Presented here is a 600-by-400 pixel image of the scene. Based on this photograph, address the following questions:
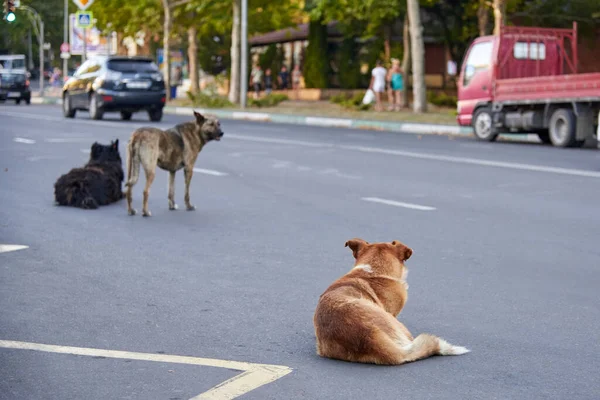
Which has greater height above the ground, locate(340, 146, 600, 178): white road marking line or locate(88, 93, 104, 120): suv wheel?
locate(88, 93, 104, 120): suv wheel

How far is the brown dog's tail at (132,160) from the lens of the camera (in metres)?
11.4

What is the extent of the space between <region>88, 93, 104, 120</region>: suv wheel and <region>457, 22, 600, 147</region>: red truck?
421 inches

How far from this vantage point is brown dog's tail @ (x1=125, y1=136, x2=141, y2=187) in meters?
11.4

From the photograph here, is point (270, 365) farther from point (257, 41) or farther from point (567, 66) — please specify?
point (257, 41)

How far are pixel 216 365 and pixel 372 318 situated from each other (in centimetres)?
82

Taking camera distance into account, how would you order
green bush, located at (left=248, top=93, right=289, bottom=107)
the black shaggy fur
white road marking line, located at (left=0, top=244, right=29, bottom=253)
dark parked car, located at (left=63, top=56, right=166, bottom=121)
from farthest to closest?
green bush, located at (left=248, top=93, right=289, bottom=107)
dark parked car, located at (left=63, top=56, right=166, bottom=121)
the black shaggy fur
white road marking line, located at (left=0, top=244, right=29, bottom=253)

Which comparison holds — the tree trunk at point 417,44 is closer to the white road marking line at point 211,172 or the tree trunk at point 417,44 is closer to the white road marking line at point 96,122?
the white road marking line at point 96,122

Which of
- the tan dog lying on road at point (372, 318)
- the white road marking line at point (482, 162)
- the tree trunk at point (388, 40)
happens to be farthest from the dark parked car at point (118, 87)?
the tan dog lying on road at point (372, 318)

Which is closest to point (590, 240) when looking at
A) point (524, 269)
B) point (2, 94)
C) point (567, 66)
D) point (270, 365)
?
point (524, 269)

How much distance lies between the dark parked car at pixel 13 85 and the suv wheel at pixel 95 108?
20.2 m

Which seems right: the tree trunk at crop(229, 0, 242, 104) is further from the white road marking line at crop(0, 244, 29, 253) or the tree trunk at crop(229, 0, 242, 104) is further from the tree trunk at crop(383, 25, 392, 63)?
the white road marking line at crop(0, 244, 29, 253)

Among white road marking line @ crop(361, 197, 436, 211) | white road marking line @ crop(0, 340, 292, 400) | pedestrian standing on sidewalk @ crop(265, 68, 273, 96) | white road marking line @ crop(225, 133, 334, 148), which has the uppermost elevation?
pedestrian standing on sidewalk @ crop(265, 68, 273, 96)

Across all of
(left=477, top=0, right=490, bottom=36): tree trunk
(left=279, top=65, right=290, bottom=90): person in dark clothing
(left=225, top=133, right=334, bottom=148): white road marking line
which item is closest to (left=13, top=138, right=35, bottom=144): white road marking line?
(left=225, top=133, right=334, bottom=148): white road marking line

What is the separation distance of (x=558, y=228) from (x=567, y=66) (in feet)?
60.4
